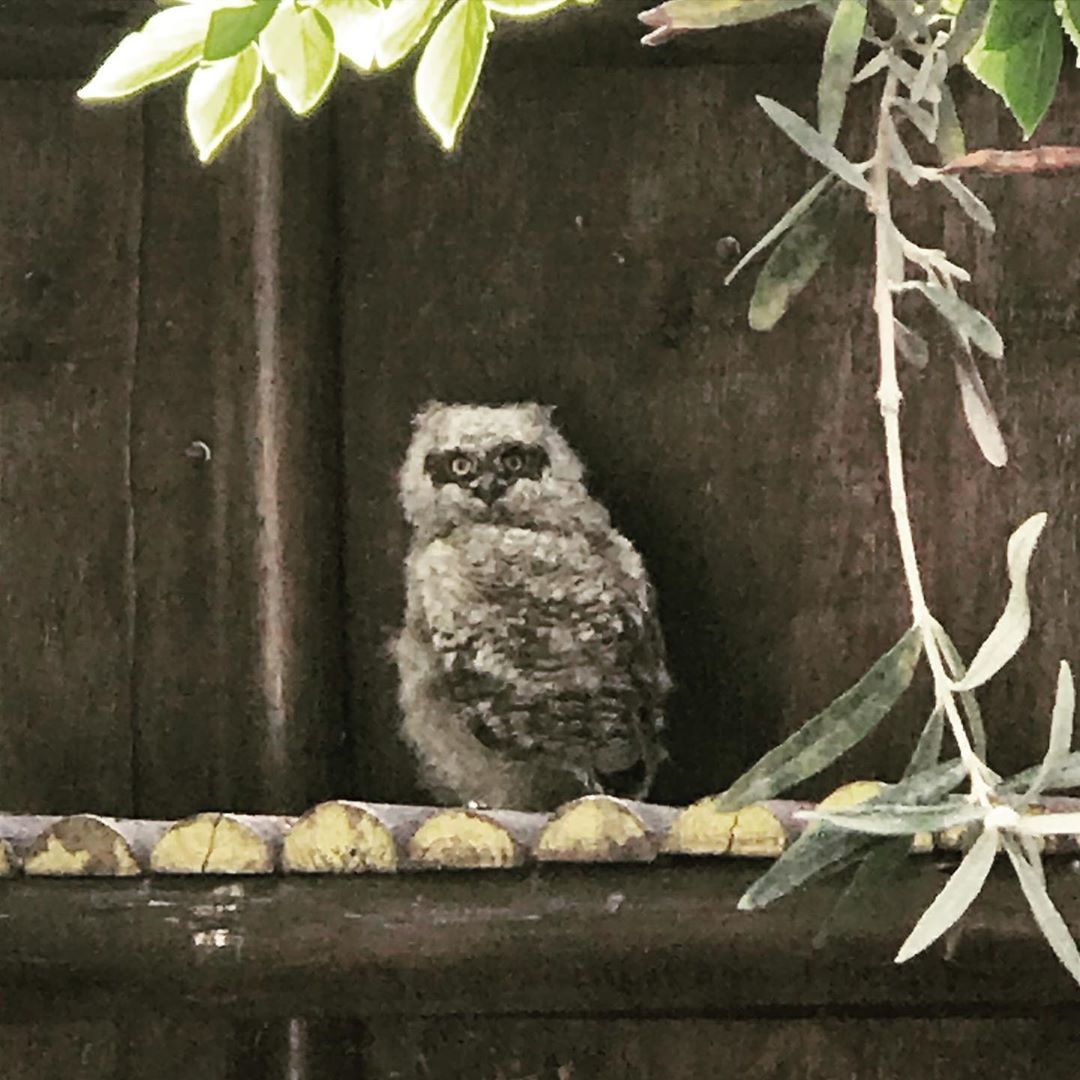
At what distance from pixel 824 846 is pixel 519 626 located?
0.82 ft

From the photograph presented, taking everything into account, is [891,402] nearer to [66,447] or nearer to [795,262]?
[795,262]

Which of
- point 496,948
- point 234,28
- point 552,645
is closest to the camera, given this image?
point 234,28

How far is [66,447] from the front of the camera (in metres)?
0.72

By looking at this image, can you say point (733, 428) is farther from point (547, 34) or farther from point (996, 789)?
point (996, 789)

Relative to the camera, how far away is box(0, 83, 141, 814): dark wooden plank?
70 centimetres

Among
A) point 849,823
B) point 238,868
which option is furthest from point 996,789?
point 238,868

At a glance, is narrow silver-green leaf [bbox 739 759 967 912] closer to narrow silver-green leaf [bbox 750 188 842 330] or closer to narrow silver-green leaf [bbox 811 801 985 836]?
narrow silver-green leaf [bbox 811 801 985 836]

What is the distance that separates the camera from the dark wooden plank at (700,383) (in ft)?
2.24

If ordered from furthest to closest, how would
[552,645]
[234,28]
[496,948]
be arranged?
[552,645], [496,948], [234,28]

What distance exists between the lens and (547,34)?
2.28 ft

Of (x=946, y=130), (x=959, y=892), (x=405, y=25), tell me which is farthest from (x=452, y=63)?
(x=959, y=892)

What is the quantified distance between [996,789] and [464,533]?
0.33 meters

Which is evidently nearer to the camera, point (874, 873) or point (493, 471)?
point (874, 873)

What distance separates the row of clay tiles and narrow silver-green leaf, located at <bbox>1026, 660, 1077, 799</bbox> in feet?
0.42
